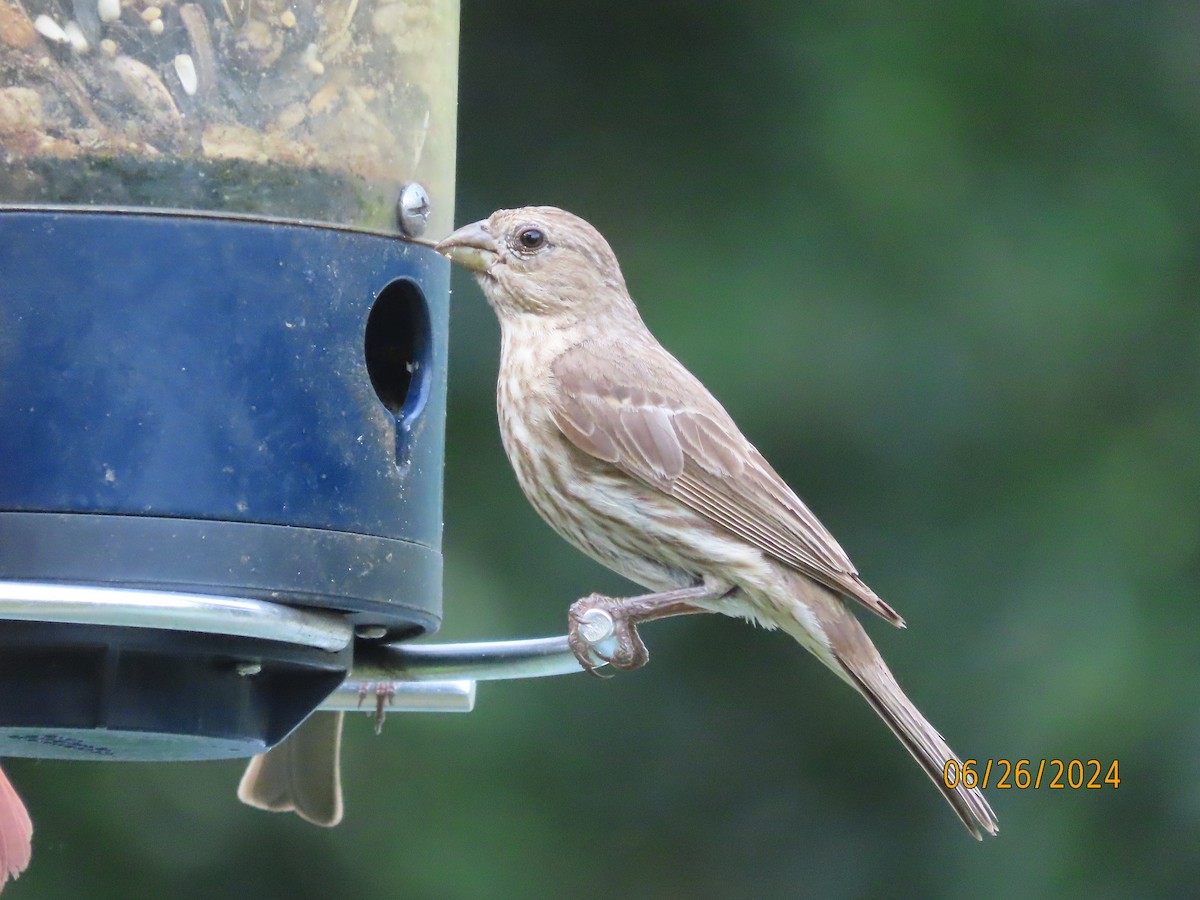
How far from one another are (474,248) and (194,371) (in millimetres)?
1120

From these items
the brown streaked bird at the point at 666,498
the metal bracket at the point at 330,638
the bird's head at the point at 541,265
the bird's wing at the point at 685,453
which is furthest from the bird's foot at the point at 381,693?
the bird's head at the point at 541,265

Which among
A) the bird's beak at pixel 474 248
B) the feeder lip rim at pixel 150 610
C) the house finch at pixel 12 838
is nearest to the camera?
the feeder lip rim at pixel 150 610

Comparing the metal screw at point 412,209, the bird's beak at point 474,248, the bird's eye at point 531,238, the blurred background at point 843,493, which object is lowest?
the blurred background at point 843,493

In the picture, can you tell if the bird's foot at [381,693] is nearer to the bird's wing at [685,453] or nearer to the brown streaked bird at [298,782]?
the brown streaked bird at [298,782]

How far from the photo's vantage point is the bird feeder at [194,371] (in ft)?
11.4

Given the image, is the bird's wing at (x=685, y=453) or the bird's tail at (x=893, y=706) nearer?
the bird's tail at (x=893, y=706)

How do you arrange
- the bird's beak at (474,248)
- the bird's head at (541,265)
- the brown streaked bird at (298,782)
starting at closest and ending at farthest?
the bird's beak at (474,248) → the brown streaked bird at (298,782) → the bird's head at (541,265)

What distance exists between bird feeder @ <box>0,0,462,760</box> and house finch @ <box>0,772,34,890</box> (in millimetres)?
256

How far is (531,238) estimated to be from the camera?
4809mm

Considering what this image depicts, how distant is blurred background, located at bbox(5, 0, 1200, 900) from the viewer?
6875mm

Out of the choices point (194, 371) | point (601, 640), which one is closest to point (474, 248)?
point (194, 371)

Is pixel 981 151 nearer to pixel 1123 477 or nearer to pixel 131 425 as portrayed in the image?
pixel 1123 477

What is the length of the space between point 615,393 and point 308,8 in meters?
1.16

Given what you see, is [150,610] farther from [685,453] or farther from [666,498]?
[685,453]
